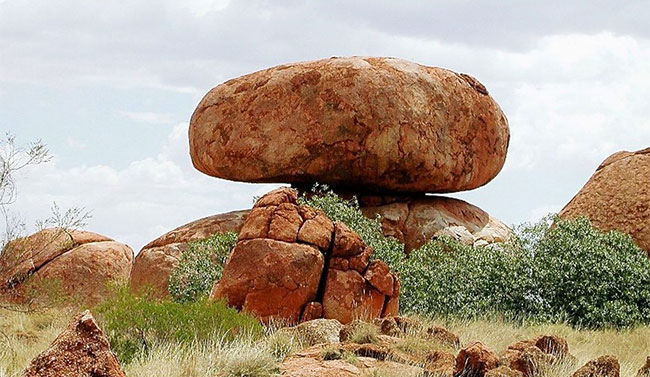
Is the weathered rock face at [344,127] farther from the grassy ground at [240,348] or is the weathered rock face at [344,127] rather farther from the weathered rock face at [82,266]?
the grassy ground at [240,348]

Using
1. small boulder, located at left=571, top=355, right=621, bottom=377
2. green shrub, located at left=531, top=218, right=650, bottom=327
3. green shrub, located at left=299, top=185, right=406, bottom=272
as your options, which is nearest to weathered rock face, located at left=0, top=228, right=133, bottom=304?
green shrub, located at left=299, top=185, right=406, bottom=272

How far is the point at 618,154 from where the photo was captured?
67.2 ft

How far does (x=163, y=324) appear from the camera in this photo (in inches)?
451

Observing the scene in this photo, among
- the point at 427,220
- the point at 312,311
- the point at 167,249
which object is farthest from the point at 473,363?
Result: the point at 427,220

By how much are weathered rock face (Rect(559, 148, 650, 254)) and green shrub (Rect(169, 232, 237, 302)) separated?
279 inches

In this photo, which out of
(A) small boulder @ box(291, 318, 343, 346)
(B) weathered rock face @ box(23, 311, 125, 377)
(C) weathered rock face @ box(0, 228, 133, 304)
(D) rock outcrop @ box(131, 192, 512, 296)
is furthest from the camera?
(C) weathered rock face @ box(0, 228, 133, 304)

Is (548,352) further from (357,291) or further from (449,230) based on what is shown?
(449,230)

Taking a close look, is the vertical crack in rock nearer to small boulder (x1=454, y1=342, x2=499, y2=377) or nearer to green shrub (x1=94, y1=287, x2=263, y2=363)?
green shrub (x1=94, y1=287, x2=263, y2=363)

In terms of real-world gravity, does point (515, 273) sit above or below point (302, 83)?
below

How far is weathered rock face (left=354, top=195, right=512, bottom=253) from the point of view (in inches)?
778

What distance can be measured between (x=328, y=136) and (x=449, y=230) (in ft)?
10.1

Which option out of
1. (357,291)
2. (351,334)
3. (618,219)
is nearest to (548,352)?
(351,334)

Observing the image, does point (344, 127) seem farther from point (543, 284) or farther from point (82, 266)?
point (82, 266)

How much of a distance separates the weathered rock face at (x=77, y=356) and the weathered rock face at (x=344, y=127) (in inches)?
477
